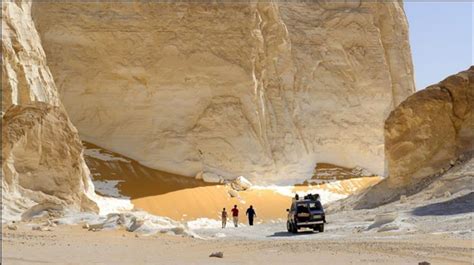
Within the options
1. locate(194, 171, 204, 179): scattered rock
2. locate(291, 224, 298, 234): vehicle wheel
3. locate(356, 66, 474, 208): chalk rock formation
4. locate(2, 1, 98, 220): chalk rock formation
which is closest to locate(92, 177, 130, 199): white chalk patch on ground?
locate(194, 171, 204, 179): scattered rock

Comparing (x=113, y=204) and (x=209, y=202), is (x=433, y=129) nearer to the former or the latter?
(x=209, y=202)

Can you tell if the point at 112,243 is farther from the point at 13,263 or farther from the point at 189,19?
the point at 189,19

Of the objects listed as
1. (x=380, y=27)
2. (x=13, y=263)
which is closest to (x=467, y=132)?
(x=13, y=263)

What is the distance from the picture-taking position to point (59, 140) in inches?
820

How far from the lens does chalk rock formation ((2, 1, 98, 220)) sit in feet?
60.0

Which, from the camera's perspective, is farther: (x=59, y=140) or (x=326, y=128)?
(x=326, y=128)

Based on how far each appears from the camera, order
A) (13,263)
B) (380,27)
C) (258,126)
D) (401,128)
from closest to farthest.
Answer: (13,263)
(401,128)
(258,126)
(380,27)

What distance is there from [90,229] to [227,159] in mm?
Result: 19217

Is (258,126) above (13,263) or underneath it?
above

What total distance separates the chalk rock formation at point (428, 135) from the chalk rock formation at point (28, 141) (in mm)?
11302

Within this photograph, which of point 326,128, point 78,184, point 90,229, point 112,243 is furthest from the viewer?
point 326,128

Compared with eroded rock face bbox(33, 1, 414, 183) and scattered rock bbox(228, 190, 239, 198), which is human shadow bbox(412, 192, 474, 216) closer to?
scattered rock bbox(228, 190, 239, 198)

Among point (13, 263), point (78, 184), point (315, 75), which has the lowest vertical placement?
point (13, 263)

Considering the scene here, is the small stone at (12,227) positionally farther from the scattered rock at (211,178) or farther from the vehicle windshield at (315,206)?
the scattered rock at (211,178)
